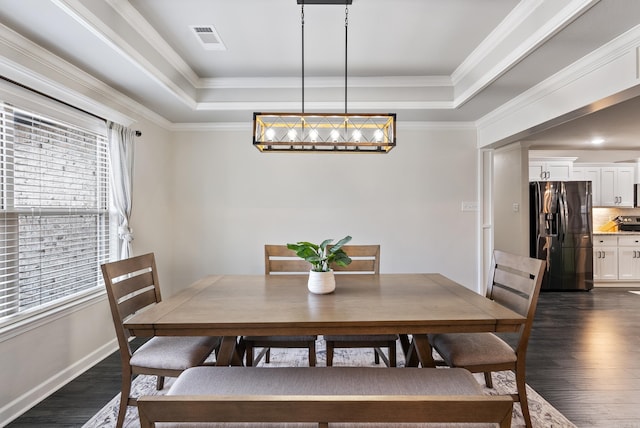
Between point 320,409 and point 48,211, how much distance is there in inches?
94.3

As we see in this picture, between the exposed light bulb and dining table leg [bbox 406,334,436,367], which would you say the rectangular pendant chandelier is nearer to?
the exposed light bulb

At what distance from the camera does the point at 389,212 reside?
3852 mm

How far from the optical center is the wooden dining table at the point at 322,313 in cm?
143

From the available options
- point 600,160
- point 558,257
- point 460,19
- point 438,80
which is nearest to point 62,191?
point 460,19

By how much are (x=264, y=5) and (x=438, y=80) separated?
1.92 metres

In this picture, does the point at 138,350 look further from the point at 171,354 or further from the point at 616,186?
the point at 616,186

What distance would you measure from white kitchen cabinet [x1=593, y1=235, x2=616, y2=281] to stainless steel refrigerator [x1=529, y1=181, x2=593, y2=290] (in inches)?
13.9

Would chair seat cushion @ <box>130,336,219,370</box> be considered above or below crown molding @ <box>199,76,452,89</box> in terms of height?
below

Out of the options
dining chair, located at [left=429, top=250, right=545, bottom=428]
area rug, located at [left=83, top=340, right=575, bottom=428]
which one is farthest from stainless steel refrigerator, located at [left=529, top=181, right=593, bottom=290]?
dining chair, located at [left=429, top=250, right=545, bottom=428]

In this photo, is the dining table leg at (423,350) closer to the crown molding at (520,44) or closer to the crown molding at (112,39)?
the crown molding at (520,44)

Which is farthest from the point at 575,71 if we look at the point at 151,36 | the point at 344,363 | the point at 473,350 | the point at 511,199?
the point at 151,36

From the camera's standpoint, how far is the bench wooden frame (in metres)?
0.71

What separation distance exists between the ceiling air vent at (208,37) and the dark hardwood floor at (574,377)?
262cm

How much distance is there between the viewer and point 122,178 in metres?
2.80
